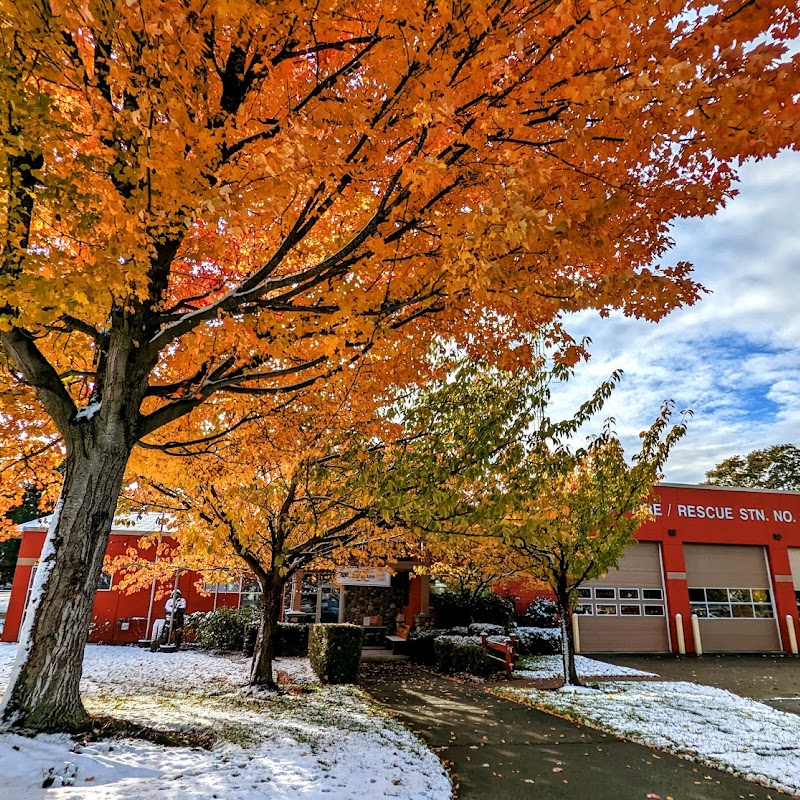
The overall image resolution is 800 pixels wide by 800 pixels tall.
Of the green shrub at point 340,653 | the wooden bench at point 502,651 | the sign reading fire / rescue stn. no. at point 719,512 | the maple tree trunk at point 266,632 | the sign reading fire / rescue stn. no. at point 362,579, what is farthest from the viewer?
the sign reading fire / rescue stn. no. at point 719,512

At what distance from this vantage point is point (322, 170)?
407 centimetres

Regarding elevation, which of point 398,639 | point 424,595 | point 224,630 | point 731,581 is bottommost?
point 398,639

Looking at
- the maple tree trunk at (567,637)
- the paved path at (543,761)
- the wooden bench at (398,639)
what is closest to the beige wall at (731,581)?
the wooden bench at (398,639)

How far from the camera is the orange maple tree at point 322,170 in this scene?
3531 millimetres

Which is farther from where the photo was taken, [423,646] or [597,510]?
[423,646]

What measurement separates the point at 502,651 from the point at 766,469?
4190 cm

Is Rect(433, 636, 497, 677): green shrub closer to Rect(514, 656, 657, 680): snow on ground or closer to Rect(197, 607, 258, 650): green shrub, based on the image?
Rect(514, 656, 657, 680): snow on ground

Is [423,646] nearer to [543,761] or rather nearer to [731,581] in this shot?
[543,761]

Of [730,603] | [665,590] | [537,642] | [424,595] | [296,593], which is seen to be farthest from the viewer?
[730,603]

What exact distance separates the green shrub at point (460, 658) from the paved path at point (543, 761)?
3693 millimetres

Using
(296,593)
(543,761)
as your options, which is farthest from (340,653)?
(296,593)

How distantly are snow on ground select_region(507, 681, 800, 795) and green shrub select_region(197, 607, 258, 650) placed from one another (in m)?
9.25

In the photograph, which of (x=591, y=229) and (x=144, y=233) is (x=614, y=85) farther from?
(x=144, y=233)

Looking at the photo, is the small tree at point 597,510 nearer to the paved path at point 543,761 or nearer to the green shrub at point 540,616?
the paved path at point 543,761
